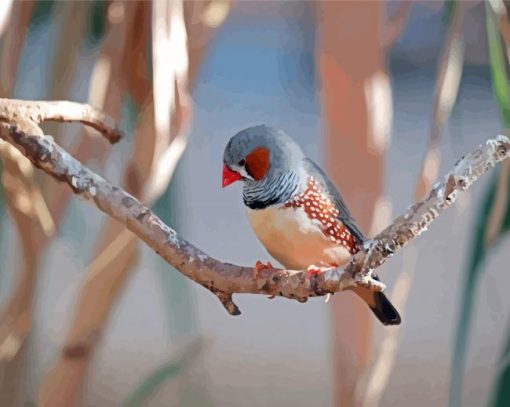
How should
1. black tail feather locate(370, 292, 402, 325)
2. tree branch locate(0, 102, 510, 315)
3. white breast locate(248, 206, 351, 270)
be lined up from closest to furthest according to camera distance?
tree branch locate(0, 102, 510, 315) → white breast locate(248, 206, 351, 270) → black tail feather locate(370, 292, 402, 325)

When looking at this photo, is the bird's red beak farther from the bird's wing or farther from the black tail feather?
the black tail feather

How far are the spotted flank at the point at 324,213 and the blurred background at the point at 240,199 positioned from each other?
12 cm

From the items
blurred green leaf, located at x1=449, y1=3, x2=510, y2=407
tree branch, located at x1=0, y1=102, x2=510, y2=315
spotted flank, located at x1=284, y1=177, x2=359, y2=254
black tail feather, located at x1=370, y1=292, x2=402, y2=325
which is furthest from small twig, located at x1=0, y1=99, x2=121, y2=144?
blurred green leaf, located at x1=449, y1=3, x2=510, y2=407

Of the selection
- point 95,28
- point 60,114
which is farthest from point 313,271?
point 95,28

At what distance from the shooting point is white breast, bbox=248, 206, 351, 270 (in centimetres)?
112

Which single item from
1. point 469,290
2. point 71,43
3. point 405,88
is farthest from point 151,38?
point 469,290

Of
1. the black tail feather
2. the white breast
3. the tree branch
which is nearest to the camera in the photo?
the tree branch

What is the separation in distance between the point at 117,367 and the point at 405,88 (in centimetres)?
73

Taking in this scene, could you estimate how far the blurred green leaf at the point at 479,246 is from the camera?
49.8 inches

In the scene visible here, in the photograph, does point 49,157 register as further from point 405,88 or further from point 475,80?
point 475,80

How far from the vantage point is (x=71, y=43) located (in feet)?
4.39

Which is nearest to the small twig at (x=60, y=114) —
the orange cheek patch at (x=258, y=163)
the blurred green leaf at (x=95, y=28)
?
the blurred green leaf at (x=95, y=28)

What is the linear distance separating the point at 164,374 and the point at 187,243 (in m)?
0.30

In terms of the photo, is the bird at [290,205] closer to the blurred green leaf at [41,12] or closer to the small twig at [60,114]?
the small twig at [60,114]
